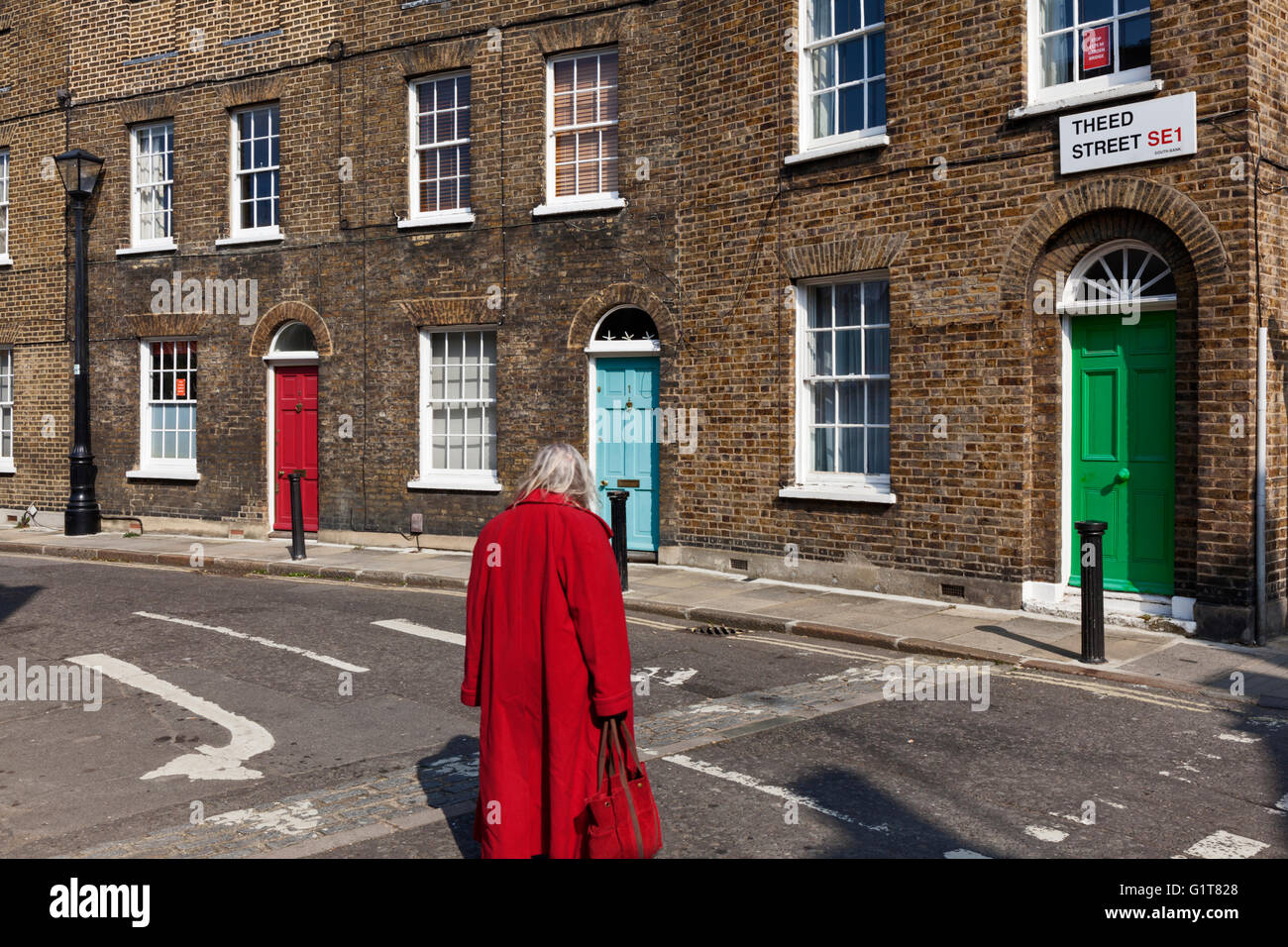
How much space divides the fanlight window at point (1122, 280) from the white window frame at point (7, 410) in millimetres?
17069

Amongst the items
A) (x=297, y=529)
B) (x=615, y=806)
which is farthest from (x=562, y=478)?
(x=297, y=529)

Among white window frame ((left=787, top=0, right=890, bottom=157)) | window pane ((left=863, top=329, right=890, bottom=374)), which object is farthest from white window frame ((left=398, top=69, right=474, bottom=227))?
window pane ((left=863, top=329, right=890, bottom=374))

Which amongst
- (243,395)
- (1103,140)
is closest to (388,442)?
(243,395)

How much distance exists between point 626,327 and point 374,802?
9731 millimetres

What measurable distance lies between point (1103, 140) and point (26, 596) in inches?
428


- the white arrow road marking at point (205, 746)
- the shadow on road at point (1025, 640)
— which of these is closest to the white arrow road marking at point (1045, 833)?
the white arrow road marking at point (205, 746)

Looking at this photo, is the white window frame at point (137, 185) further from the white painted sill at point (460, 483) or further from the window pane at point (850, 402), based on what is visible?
the window pane at point (850, 402)

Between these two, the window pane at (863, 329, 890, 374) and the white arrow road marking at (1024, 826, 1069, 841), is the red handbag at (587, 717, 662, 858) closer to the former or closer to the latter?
the white arrow road marking at (1024, 826, 1069, 841)

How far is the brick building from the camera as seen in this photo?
404 inches

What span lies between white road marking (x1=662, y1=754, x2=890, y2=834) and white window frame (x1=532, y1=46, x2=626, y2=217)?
9290 mm

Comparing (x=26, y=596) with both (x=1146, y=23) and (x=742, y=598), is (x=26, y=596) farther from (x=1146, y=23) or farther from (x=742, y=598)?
(x=1146, y=23)

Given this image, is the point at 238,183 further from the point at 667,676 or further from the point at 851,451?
A: the point at 667,676

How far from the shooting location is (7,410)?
810 inches

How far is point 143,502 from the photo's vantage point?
18750 mm
